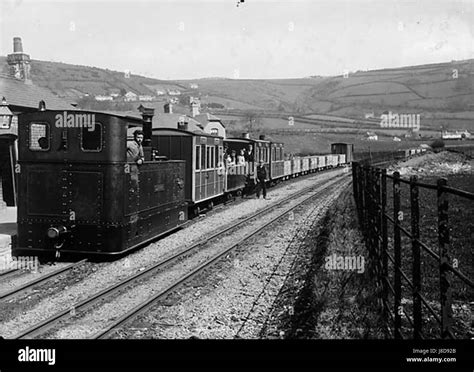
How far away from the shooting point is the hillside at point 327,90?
33.9 metres

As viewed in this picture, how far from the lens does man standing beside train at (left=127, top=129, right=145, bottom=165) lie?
1052 cm

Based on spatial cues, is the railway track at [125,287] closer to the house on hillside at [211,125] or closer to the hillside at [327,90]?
the hillside at [327,90]

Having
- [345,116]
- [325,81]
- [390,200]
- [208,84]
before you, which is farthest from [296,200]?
[208,84]

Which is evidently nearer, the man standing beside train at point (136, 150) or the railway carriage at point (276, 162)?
the man standing beside train at point (136, 150)

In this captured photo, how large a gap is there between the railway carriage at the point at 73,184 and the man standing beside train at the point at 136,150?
0.45 meters

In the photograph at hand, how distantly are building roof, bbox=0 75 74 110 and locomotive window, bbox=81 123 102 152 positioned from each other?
1357 centimetres

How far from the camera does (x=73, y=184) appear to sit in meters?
9.77

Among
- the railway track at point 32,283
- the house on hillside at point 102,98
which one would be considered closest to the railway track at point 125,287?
the railway track at point 32,283

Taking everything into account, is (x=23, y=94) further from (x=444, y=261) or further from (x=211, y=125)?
(x=211, y=125)

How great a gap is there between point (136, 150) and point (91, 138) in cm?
118

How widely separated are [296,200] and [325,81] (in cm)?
4638

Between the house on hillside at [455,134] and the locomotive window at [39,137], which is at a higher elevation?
Result: the house on hillside at [455,134]

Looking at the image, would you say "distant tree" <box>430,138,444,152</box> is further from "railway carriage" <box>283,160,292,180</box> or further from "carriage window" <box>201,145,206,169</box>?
"carriage window" <box>201,145,206,169</box>

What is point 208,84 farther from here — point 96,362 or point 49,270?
point 96,362
